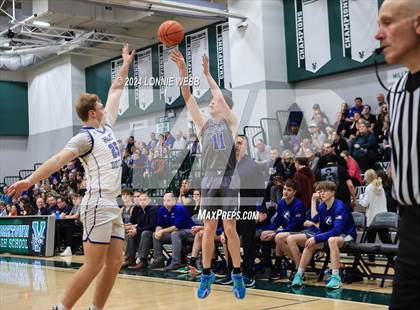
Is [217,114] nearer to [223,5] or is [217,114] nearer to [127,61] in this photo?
[127,61]

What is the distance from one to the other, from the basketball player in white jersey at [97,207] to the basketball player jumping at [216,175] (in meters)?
1.15

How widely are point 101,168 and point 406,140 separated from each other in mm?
3150

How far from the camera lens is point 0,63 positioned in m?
23.9

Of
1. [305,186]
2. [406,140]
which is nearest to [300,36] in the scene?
[305,186]

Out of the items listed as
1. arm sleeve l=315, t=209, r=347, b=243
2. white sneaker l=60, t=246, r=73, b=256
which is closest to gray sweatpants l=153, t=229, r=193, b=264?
arm sleeve l=315, t=209, r=347, b=243

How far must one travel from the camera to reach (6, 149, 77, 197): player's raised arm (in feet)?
13.3

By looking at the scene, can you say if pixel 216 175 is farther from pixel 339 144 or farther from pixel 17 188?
pixel 339 144

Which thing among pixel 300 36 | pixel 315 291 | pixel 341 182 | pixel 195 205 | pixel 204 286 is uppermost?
pixel 300 36

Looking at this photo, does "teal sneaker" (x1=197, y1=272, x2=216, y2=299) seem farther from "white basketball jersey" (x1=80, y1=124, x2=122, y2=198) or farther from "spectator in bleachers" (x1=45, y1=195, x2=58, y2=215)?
"spectator in bleachers" (x1=45, y1=195, x2=58, y2=215)

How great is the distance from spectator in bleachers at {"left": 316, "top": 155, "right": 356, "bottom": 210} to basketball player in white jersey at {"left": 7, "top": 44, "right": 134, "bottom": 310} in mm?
5168

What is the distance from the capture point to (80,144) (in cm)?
486

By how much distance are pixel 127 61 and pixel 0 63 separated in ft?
66.0

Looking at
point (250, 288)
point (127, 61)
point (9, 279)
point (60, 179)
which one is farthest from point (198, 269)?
point (60, 179)

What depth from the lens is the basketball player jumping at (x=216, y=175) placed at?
586 cm
